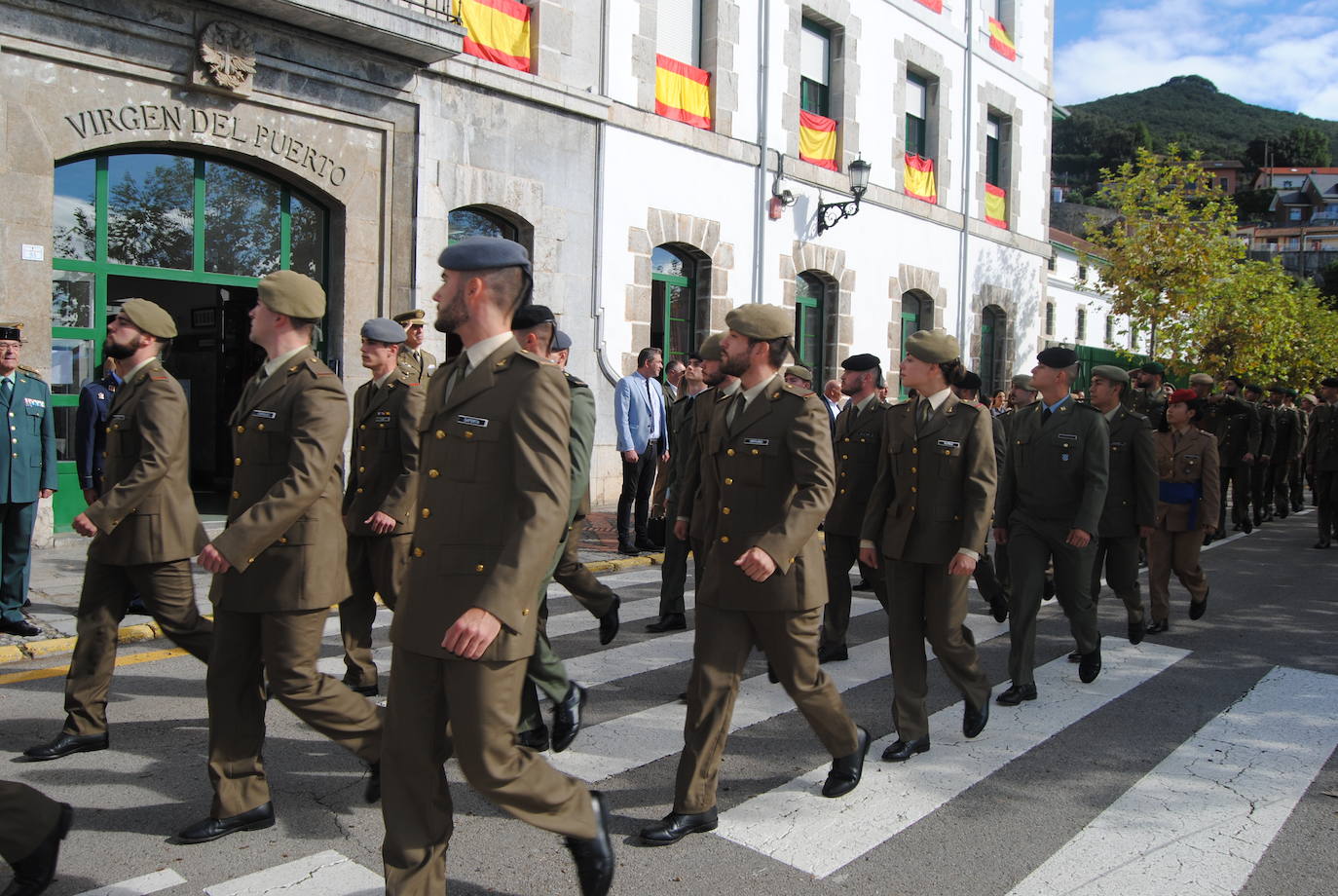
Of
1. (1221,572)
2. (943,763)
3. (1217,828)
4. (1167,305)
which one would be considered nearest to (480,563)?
(943,763)

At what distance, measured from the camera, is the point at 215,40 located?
10.1 metres

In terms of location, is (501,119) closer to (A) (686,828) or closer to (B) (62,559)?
(B) (62,559)

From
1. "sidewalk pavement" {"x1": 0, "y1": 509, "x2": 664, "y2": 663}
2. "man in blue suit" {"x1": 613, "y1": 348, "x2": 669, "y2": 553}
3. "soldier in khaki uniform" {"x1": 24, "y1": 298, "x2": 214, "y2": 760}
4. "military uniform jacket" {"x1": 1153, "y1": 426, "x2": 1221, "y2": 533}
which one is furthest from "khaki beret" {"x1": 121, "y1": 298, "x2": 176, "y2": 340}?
"military uniform jacket" {"x1": 1153, "y1": 426, "x2": 1221, "y2": 533}

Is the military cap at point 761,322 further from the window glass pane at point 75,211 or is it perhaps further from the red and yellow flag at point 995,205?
→ the red and yellow flag at point 995,205

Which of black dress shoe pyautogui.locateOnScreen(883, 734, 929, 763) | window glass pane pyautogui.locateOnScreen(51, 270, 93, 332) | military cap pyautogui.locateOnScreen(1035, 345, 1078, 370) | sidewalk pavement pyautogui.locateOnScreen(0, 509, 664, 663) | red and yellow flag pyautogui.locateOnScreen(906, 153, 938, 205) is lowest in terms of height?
black dress shoe pyautogui.locateOnScreen(883, 734, 929, 763)

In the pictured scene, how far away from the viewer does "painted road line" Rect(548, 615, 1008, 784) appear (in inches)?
183

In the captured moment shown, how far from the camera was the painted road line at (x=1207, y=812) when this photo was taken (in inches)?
144

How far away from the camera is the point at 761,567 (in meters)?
3.71

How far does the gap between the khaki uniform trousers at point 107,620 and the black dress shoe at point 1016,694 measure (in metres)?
4.00

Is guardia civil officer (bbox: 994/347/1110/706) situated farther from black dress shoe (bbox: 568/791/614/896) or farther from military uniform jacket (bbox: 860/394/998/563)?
black dress shoe (bbox: 568/791/614/896)

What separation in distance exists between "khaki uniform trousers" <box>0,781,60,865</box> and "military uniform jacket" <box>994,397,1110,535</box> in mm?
4962

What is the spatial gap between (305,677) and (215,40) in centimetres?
852

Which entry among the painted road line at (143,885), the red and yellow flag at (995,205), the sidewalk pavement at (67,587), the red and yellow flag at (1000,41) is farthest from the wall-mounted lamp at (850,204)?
the painted road line at (143,885)

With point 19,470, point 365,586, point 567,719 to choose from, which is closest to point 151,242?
point 19,470
